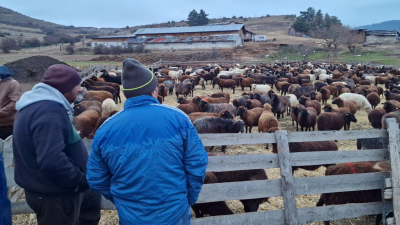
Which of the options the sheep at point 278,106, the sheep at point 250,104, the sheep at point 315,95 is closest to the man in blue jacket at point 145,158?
the sheep at point 250,104

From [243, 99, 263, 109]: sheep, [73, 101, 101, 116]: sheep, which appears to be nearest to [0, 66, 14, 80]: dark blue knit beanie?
[73, 101, 101, 116]: sheep

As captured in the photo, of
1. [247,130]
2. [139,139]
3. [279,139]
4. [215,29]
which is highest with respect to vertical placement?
[215,29]

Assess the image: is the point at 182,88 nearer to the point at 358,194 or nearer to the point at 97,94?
the point at 97,94

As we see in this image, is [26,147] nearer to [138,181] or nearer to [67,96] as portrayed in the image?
[67,96]

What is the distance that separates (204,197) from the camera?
385cm

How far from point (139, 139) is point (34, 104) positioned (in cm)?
114

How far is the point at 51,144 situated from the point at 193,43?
2665 inches

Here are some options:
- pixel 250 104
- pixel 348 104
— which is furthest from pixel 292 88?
pixel 250 104

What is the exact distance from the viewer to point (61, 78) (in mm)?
2695

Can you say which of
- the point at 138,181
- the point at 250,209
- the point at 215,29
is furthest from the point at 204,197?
the point at 215,29

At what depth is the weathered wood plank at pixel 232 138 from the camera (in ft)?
→ 13.0

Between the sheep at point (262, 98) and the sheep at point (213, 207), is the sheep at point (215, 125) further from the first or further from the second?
the sheep at point (262, 98)

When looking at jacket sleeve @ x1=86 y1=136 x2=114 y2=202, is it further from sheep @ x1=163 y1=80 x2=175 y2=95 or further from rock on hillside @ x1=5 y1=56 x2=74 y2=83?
rock on hillside @ x1=5 y1=56 x2=74 y2=83

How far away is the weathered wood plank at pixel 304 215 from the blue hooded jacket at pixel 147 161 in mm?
1750
